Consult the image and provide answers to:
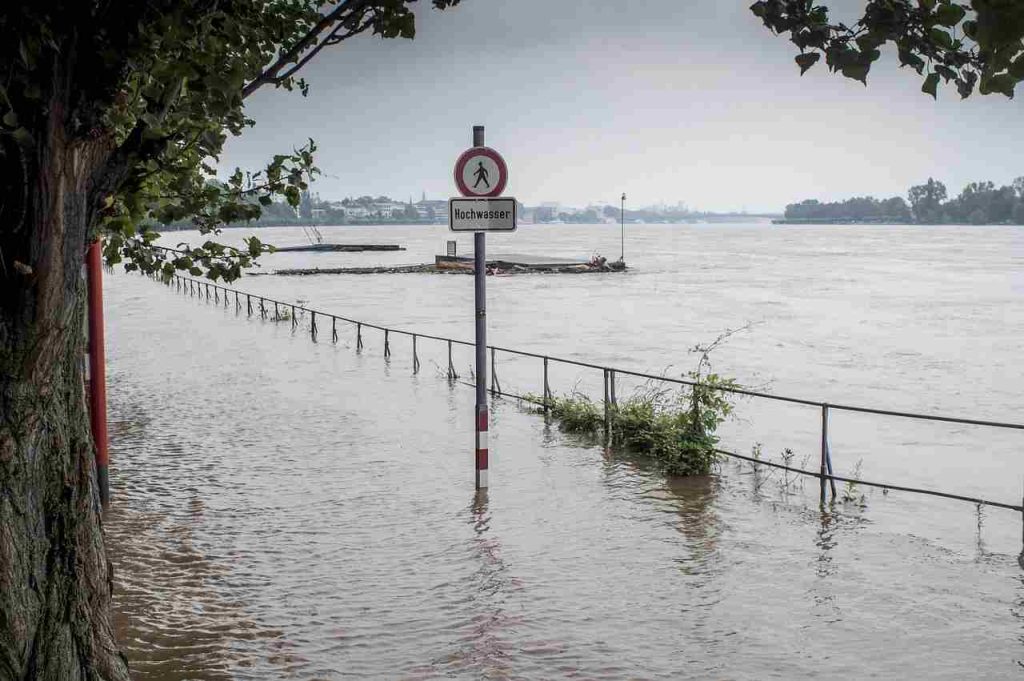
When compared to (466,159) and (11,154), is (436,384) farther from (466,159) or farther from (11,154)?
(11,154)

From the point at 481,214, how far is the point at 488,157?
0.59 meters

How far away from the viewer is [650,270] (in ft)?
358

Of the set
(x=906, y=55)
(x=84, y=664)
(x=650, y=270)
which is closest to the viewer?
(x=906, y=55)

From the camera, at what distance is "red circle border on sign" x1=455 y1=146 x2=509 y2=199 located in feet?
34.5

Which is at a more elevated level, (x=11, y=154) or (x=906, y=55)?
(x=906, y=55)

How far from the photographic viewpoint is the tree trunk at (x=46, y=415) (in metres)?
4.22

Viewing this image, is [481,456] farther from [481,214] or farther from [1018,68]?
[1018,68]

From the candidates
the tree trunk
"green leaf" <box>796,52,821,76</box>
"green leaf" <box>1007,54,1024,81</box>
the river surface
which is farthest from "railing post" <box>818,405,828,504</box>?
A: "green leaf" <box>1007,54,1024,81</box>

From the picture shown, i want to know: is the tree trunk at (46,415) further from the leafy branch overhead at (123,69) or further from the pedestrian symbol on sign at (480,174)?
the pedestrian symbol on sign at (480,174)

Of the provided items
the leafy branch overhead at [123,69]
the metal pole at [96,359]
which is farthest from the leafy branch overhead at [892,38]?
the metal pole at [96,359]

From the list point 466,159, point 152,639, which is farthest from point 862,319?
point 152,639

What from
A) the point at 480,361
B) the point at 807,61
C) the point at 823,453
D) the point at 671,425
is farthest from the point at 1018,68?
the point at 671,425

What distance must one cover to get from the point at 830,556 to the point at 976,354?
35.4m

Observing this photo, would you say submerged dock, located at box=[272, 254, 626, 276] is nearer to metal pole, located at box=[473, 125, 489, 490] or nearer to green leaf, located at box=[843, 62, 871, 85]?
metal pole, located at box=[473, 125, 489, 490]
